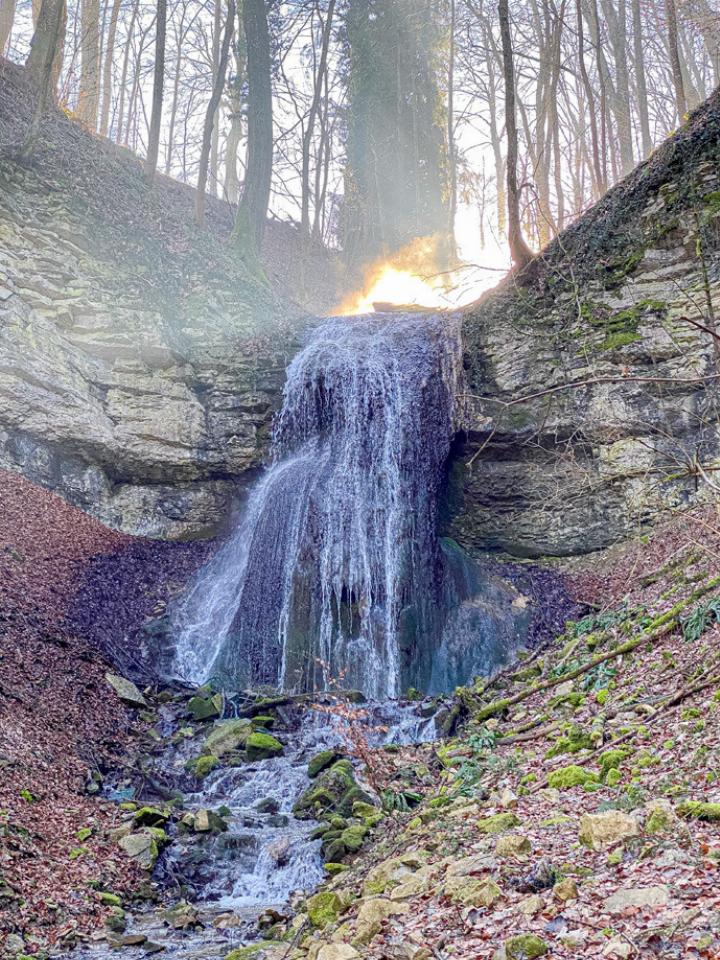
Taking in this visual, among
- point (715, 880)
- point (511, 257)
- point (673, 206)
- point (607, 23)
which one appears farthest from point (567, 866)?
point (607, 23)

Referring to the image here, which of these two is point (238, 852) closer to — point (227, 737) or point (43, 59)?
point (227, 737)

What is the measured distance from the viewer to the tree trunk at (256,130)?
16969 millimetres

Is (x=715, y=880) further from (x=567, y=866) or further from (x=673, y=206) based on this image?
(x=673, y=206)

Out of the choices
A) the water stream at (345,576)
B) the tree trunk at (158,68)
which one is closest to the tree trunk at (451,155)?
the tree trunk at (158,68)

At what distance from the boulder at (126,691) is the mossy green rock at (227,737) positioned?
3.22ft

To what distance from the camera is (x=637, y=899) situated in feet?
8.81

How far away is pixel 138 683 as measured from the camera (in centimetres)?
888

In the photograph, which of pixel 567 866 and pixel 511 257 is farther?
pixel 511 257

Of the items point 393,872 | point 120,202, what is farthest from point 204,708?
point 120,202

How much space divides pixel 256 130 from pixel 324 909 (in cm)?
1700

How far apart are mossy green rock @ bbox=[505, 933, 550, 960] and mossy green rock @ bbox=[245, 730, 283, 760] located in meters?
5.18

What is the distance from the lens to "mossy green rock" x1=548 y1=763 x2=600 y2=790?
4.18 m

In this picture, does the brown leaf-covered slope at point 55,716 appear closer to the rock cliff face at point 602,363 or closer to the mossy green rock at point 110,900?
the mossy green rock at point 110,900

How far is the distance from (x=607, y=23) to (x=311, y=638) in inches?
657
